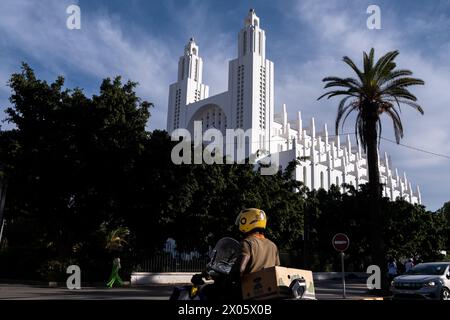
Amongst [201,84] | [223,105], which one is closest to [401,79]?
[223,105]

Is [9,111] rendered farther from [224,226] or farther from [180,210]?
[224,226]

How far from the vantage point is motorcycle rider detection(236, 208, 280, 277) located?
167 inches

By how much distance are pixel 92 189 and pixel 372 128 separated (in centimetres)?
1471

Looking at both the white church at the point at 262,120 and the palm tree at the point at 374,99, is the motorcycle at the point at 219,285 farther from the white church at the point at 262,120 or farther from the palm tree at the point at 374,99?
the white church at the point at 262,120

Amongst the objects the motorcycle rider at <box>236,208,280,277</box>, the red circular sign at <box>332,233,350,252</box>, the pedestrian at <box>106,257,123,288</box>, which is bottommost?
the pedestrian at <box>106,257,123,288</box>

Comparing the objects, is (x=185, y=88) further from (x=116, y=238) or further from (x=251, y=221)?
(x=251, y=221)

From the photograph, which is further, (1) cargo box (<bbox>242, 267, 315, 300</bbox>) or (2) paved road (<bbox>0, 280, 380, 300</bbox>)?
(2) paved road (<bbox>0, 280, 380, 300</bbox>)

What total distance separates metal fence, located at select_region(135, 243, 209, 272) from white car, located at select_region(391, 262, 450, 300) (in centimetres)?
1291

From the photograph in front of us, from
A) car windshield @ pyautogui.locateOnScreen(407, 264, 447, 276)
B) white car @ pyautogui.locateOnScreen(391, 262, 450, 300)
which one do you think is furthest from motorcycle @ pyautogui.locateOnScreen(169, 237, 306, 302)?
car windshield @ pyautogui.locateOnScreen(407, 264, 447, 276)

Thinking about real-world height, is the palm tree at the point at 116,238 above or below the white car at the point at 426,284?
above

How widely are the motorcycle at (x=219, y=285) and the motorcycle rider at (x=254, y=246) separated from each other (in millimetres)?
106

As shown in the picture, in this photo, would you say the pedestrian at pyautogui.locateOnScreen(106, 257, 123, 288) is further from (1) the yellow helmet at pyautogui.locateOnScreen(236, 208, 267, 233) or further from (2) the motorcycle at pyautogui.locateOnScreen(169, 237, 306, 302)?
(1) the yellow helmet at pyautogui.locateOnScreen(236, 208, 267, 233)

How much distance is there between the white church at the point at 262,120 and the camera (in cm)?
8869

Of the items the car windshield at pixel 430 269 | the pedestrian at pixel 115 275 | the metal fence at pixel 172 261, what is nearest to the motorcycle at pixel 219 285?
the car windshield at pixel 430 269
